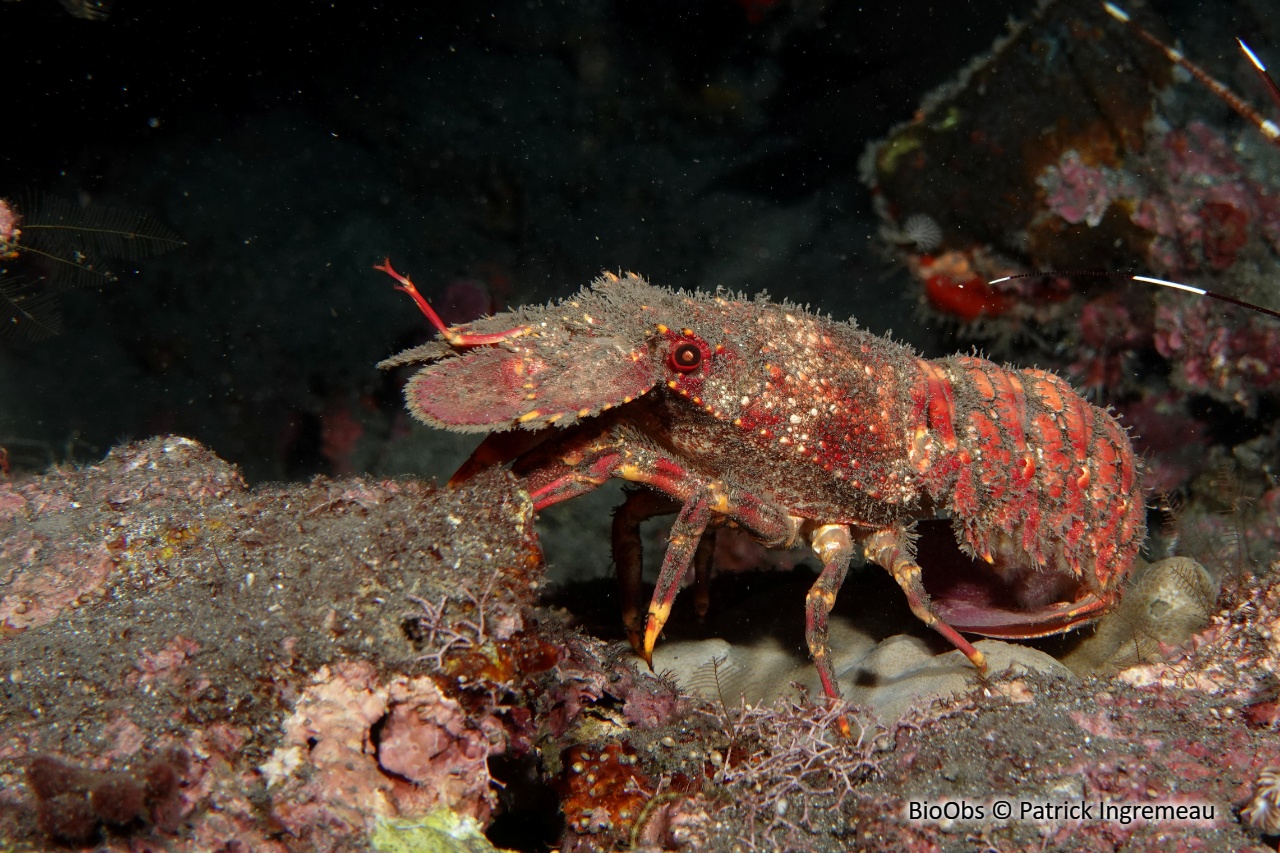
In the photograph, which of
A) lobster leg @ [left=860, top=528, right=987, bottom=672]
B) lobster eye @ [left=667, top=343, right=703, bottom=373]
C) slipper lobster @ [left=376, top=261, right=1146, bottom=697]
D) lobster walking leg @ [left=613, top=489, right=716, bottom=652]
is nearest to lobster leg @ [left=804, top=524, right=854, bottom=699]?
slipper lobster @ [left=376, top=261, right=1146, bottom=697]

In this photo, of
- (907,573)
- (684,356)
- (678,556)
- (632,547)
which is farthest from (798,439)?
(632,547)

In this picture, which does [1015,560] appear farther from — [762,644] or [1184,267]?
[1184,267]

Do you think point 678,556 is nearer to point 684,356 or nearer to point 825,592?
point 825,592

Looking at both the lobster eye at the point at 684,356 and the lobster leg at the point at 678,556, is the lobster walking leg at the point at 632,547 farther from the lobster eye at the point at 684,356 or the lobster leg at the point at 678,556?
the lobster eye at the point at 684,356

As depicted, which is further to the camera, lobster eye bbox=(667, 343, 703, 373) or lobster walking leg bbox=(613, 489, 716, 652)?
lobster walking leg bbox=(613, 489, 716, 652)

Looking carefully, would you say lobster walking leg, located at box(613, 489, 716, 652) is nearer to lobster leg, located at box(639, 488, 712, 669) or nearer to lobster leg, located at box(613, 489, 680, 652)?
lobster leg, located at box(613, 489, 680, 652)

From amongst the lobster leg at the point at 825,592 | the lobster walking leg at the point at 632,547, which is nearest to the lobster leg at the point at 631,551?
the lobster walking leg at the point at 632,547
